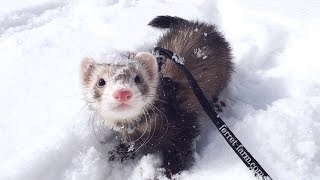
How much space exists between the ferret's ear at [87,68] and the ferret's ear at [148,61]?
15 centimetres

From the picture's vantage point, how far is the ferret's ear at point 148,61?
5.21 feet

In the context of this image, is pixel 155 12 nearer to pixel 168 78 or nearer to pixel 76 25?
pixel 76 25

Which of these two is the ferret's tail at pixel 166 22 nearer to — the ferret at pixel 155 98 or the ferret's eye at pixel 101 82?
the ferret at pixel 155 98

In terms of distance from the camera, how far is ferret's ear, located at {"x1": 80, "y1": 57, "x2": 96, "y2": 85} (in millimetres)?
1594

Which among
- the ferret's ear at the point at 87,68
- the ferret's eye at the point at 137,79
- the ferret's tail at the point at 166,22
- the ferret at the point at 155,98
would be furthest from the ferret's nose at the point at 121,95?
the ferret's tail at the point at 166,22

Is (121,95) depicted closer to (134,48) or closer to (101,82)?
(101,82)

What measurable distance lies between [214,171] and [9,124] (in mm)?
744

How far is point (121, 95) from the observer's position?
4.43 ft

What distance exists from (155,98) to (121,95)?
10.7 inches

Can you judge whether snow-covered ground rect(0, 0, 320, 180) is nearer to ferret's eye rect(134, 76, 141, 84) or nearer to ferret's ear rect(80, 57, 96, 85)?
ferret's ear rect(80, 57, 96, 85)

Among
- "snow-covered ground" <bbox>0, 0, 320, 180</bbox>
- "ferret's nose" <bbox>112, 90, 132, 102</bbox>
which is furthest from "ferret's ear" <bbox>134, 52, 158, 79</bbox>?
"ferret's nose" <bbox>112, 90, 132, 102</bbox>

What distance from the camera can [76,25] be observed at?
2.58 metres

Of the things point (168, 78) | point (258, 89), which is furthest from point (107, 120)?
point (258, 89)

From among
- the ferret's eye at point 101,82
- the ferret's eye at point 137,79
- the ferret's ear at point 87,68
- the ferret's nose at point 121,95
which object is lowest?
the ferret's nose at point 121,95
